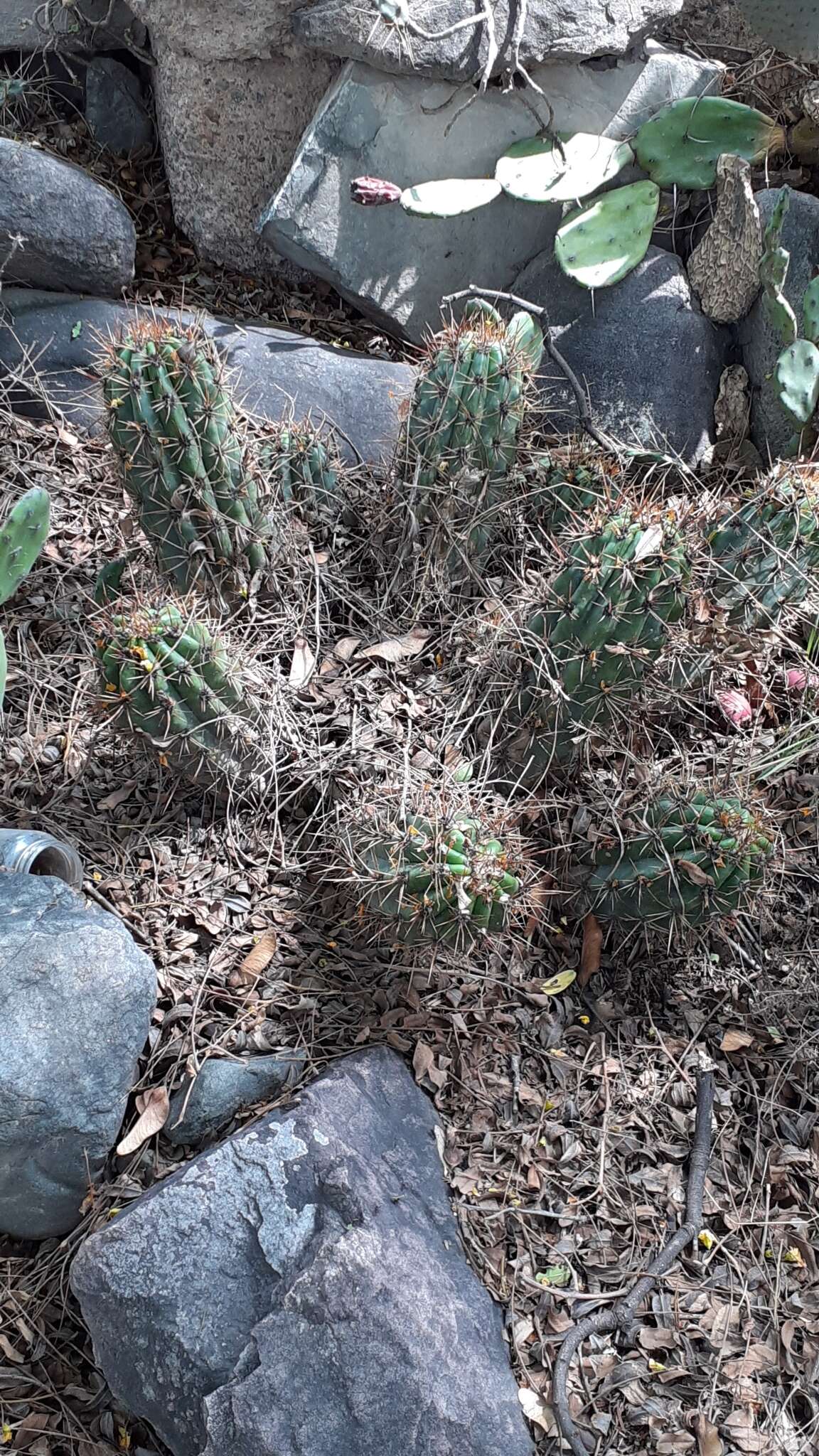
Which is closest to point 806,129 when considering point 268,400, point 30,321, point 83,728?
point 268,400

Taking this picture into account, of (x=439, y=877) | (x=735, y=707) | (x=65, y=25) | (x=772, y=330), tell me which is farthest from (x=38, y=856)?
(x=65, y=25)

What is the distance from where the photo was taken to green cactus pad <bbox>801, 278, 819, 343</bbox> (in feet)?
10.5

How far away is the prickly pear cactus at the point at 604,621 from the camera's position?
2203mm

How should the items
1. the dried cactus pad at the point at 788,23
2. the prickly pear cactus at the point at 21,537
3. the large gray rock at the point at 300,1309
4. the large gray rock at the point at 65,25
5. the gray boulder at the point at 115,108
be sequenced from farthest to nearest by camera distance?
the gray boulder at the point at 115,108
the large gray rock at the point at 65,25
the dried cactus pad at the point at 788,23
the prickly pear cactus at the point at 21,537
the large gray rock at the point at 300,1309

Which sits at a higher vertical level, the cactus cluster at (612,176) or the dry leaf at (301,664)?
the cactus cluster at (612,176)

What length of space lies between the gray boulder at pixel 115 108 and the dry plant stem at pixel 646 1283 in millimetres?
3873

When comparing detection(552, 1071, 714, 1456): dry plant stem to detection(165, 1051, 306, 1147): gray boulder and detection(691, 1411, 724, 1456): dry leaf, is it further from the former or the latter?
detection(165, 1051, 306, 1147): gray boulder

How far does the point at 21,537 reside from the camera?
90.6 inches

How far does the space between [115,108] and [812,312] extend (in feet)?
8.83

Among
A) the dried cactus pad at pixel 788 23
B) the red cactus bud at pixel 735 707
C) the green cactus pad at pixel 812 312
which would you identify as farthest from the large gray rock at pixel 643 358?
the red cactus bud at pixel 735 707

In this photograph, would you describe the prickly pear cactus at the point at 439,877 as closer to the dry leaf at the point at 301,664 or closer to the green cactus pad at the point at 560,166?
the dry leaf at the point at 301,664

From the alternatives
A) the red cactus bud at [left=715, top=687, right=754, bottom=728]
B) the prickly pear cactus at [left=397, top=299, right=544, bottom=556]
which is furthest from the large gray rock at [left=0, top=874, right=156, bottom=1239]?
the red cactus bud at [left=715, top=687, right=754, bottom=728]

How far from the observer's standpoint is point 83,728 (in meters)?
2.74

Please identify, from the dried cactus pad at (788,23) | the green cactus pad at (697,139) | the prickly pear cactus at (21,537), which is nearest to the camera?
the prickly pear cactus at (21,537)
